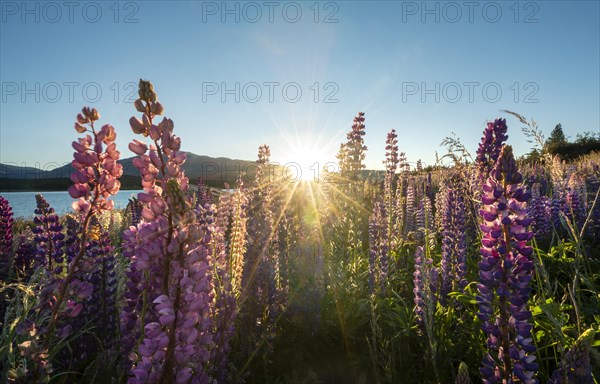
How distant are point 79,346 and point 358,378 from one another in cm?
244

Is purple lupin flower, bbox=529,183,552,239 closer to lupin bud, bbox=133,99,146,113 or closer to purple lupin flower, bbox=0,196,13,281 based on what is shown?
lupin bud, bbox=133,99,146,113

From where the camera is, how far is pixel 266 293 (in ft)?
11.5

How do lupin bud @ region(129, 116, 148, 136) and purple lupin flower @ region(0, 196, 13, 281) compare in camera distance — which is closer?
lupin bud @ region(129, 116, 148, 136)

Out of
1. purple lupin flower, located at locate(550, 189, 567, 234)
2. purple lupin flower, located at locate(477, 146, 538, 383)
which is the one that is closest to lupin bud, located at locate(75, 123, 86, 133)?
purple lupin flower, located at locate(477, 146, 538, 383)

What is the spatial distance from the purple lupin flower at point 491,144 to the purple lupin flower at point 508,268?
54.5 inches

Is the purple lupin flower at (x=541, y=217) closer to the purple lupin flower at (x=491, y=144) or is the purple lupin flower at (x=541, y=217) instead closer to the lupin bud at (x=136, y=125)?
the purple lupin flower at (x=491, y=144)

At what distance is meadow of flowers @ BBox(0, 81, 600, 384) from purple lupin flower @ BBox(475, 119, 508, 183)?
18mm

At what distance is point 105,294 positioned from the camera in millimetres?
3176

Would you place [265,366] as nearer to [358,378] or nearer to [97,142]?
[358,378]

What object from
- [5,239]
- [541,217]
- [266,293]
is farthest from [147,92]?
[541,217]

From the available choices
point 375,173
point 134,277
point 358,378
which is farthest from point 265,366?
point 375,173

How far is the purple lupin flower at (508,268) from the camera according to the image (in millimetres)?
1956

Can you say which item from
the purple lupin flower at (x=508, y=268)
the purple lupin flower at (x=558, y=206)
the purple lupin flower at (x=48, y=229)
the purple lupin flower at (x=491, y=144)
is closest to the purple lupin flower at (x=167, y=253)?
the purple lupin flower at (x=508, y=268)

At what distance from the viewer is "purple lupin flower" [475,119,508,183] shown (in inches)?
141
